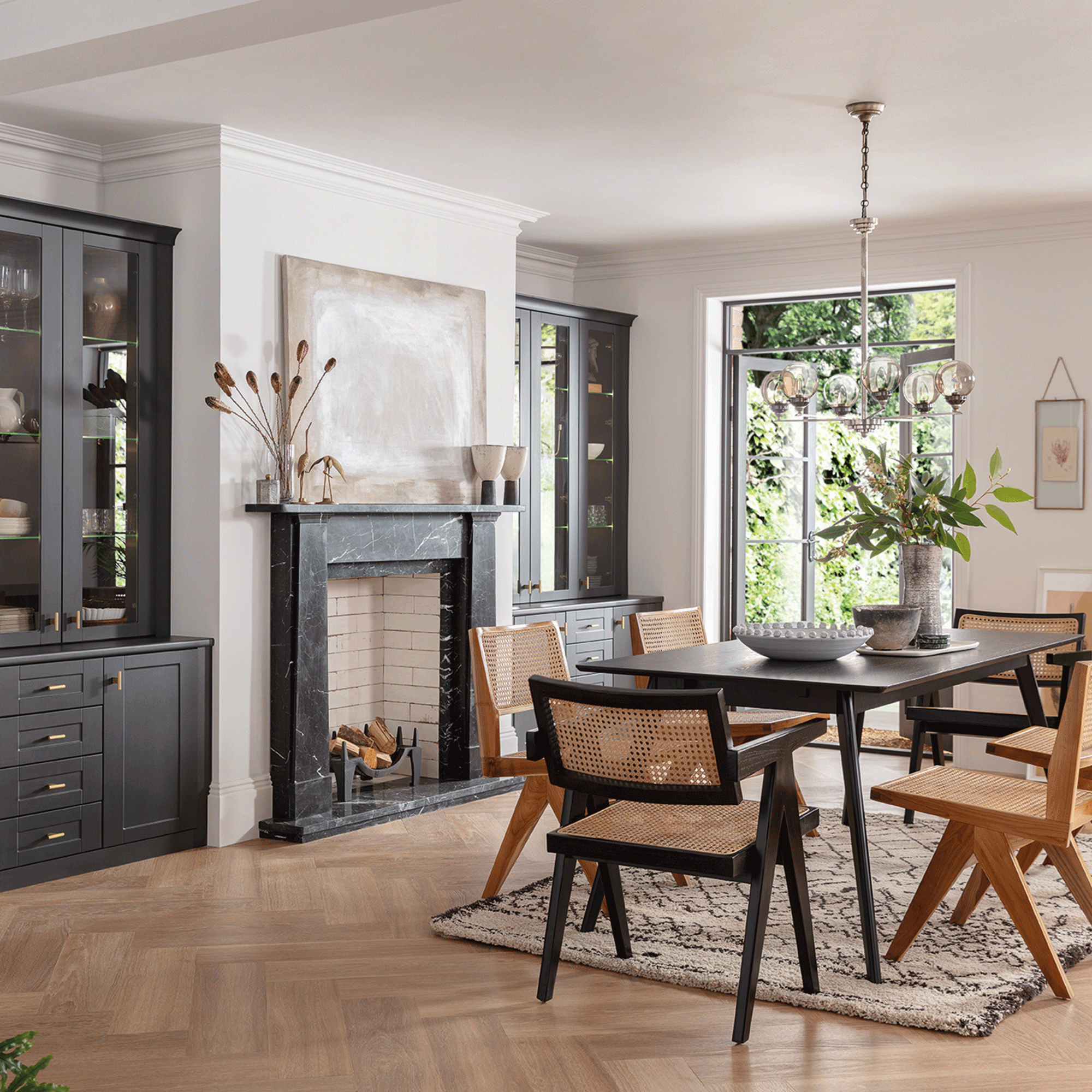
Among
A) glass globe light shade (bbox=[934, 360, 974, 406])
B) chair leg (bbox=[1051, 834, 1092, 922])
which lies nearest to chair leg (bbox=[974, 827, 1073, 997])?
chair leg (bbox=[1051, 834, 1092, 922])

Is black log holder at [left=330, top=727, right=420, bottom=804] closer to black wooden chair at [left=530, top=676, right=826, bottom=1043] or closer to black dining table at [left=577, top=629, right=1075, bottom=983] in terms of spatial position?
black dining table at [left=577, top=629, right=1075, bottom=983]

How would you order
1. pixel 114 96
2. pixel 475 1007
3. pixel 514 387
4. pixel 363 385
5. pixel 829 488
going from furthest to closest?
pixel 829 488
pixel 514 387
pixel 363 385
pixel 114 96
pixel 475 1007

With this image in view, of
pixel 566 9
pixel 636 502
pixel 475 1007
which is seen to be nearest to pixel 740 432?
pixel 636 502

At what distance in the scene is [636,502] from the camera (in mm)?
7492

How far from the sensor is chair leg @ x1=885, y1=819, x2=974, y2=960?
3.59 m

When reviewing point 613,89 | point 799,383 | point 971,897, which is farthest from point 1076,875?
point 613,89

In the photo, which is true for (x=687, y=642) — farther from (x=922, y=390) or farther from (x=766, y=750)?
(x=766, y=750)

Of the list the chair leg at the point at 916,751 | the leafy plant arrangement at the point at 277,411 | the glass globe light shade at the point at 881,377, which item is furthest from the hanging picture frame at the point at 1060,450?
the leafy plant arrangement at the point at 277,411

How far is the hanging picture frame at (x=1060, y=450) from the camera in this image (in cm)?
624

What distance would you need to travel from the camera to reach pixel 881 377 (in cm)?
441

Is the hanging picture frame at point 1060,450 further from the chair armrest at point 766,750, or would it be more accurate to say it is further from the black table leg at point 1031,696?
the chair armrest at point 766,750

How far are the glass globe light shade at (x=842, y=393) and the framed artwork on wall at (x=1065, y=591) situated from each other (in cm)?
225

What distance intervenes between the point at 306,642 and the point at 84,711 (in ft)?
2.96

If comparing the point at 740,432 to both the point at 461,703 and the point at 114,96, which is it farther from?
the point at 114,96
